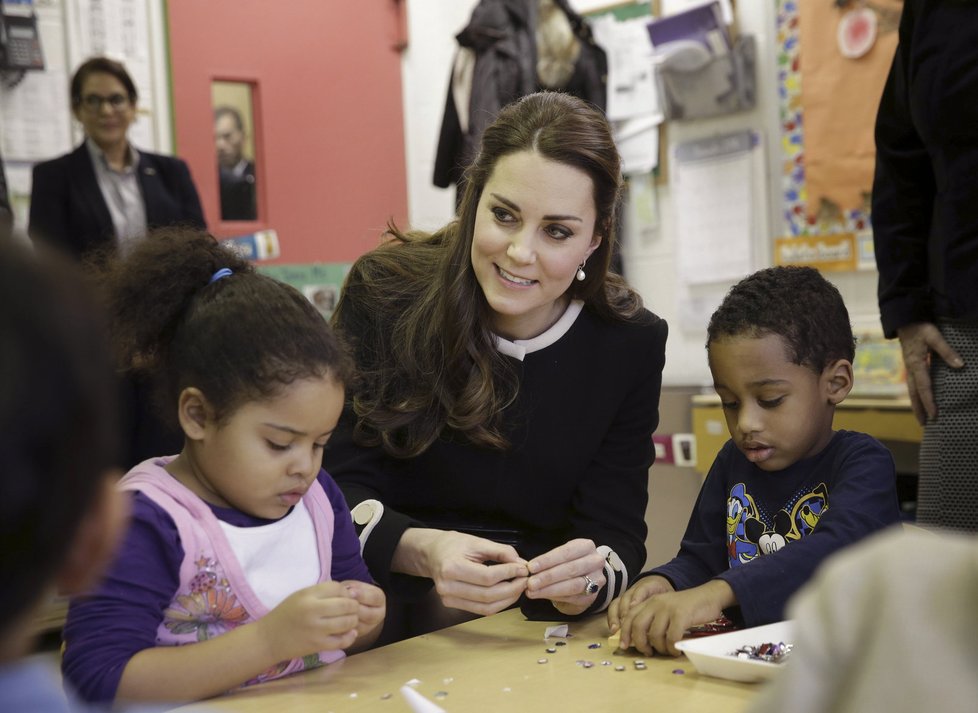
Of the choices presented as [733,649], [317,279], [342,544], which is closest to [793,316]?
[733,649]

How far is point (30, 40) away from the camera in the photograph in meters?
3.74

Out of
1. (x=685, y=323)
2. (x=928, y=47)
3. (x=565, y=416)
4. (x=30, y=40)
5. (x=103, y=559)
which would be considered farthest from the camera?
(x=685, y=323)

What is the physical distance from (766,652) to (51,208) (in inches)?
115

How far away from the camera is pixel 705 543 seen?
1522mm

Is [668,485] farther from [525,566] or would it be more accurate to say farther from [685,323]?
[525,566]

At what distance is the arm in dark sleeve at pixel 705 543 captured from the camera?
4.81ft

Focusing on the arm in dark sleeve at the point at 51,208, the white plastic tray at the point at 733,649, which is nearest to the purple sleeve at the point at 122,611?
the white plastic tray at the point at 733,649

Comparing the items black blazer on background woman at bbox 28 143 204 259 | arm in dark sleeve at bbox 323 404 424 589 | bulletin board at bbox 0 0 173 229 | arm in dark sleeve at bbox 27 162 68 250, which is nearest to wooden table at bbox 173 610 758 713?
arm in dark sleeve at bbox 323 404 424 589

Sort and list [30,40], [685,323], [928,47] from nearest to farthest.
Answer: [928,47]
[30,40]
[685,323]

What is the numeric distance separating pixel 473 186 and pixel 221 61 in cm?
278

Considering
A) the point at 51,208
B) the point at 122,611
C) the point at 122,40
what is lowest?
the point at 122,611

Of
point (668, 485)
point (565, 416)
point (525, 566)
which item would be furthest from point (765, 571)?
point (668, 485)

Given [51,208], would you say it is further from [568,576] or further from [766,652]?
[766,652]

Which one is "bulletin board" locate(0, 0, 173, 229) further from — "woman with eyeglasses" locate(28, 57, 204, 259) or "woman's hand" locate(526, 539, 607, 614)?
"woman's hand" locate(526, 539, 607, 614)
